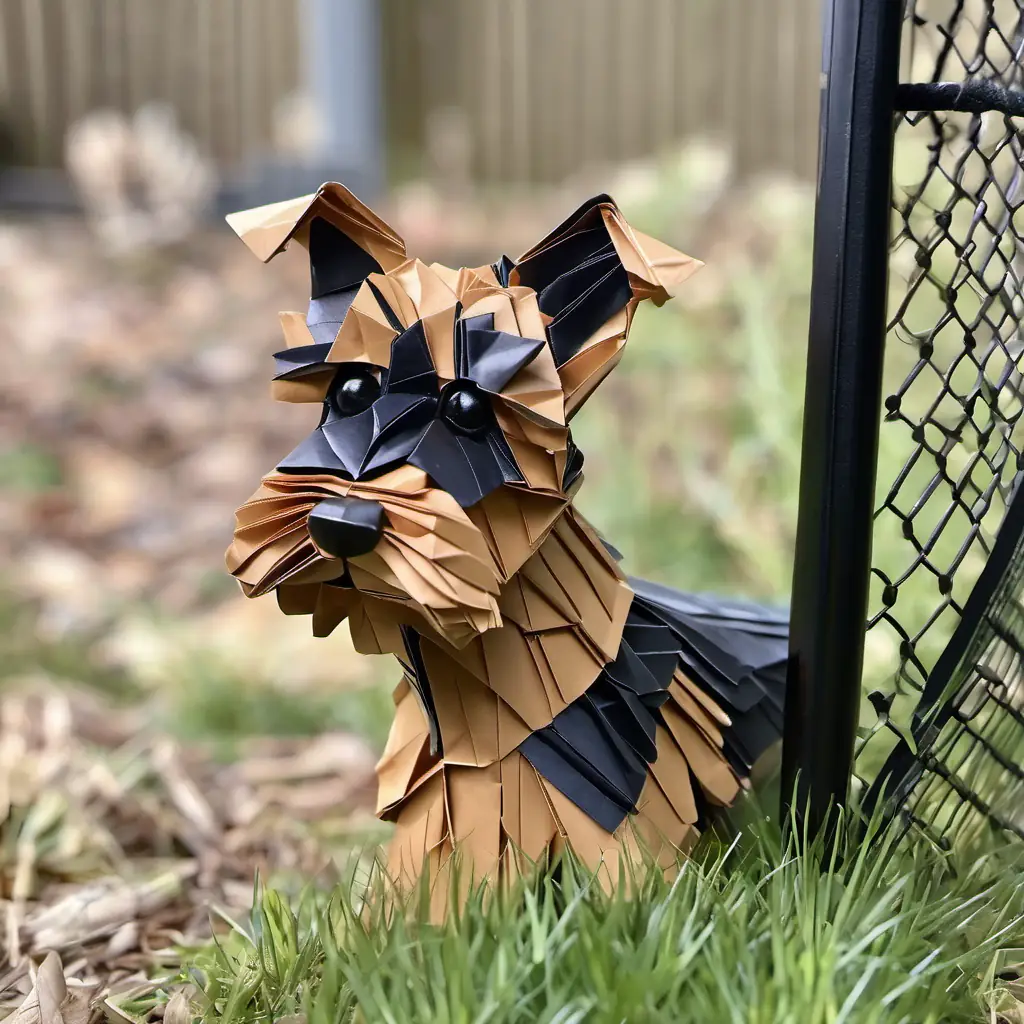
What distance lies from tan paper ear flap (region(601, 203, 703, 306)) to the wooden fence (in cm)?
262

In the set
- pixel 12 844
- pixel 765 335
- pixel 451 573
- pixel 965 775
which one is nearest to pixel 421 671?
pixel 451 573

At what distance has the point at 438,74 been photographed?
3402 mm

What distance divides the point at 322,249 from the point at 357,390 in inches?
5.2

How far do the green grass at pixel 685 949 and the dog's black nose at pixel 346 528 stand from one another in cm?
24

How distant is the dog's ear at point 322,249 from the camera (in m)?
0.70

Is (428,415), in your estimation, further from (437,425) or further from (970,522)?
(970,522)


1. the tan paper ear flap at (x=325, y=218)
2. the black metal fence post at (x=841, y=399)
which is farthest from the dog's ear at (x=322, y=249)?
the black metal fence post at (x=841, y=399)

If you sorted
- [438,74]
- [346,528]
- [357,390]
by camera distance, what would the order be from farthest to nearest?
[438,74], [357,390], [346,528]

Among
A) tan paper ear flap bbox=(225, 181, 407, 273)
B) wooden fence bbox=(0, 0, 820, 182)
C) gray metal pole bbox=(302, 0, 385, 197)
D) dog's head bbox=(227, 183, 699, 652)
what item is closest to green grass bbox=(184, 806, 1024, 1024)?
dog's head bbox=(227, 183, 699, 652)

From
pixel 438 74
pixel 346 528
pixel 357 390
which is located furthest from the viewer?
pixel 438 74

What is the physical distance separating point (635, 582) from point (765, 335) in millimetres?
1203

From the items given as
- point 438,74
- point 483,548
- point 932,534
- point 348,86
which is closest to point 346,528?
point 483,548

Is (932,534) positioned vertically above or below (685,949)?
above

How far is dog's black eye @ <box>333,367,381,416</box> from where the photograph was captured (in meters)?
0.67
